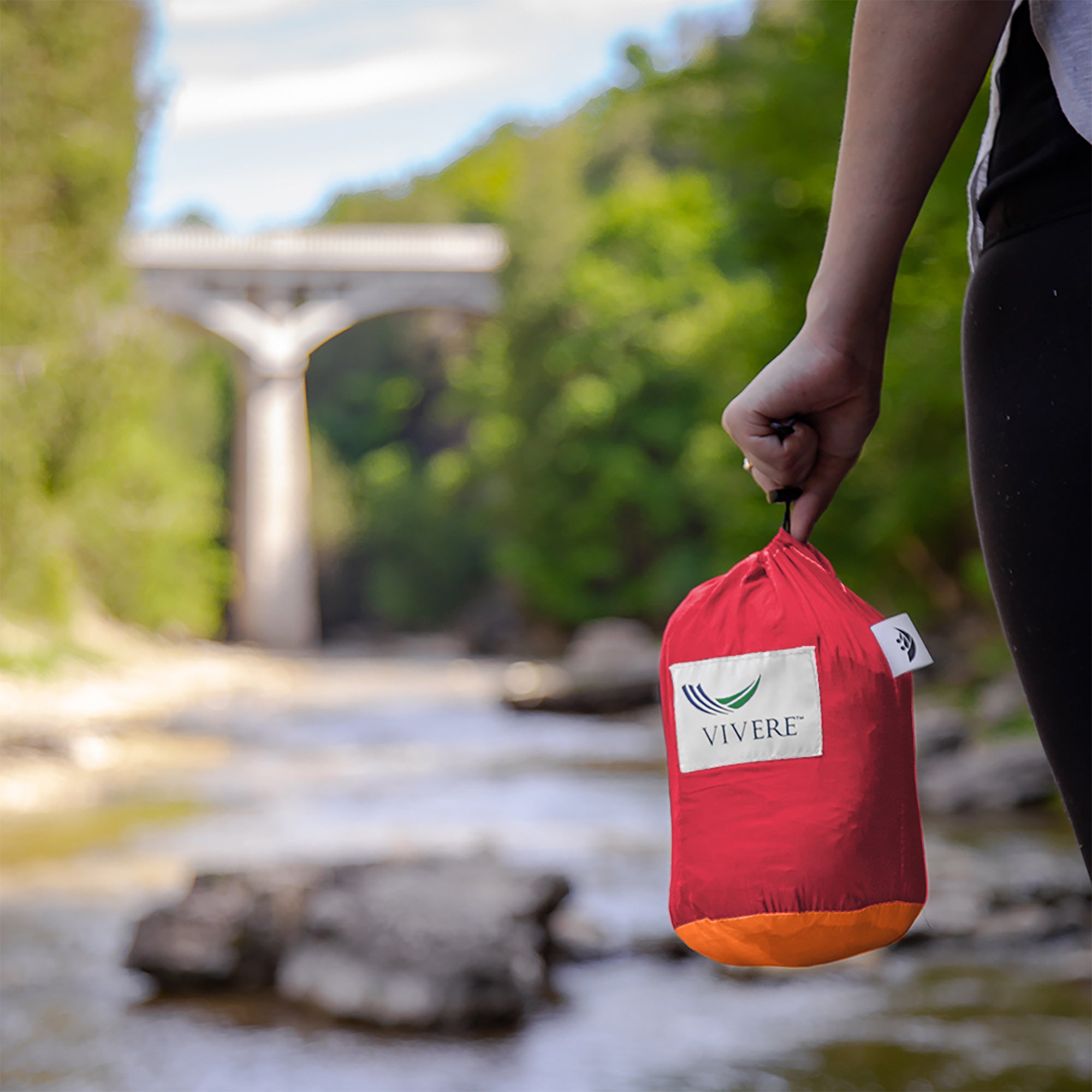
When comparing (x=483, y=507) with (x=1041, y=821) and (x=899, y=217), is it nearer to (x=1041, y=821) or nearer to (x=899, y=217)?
(x=1041, y=821)

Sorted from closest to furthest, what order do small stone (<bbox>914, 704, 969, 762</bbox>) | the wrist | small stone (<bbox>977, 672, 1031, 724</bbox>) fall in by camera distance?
the wrist < small stone (<bbox>914, 704, 969, 762</bbox>) < small stone (<bbox>977, 672, 1031, 724</bbox>)

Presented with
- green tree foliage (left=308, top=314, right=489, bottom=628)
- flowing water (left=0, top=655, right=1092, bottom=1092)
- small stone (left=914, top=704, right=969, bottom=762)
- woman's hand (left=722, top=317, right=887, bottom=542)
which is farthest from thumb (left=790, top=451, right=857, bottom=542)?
green tree foliage (left=308, top=314, right=489, bottom=628)

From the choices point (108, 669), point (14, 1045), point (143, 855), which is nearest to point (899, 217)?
point (14, 1045)

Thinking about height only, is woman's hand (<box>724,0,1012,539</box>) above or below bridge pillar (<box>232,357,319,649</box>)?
below

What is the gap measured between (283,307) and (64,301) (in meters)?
16.6

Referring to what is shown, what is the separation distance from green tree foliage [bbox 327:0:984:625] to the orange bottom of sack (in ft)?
17.0

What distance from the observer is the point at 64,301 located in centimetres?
1673

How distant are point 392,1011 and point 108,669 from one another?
49.1ft

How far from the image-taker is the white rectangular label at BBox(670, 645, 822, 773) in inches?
38.7

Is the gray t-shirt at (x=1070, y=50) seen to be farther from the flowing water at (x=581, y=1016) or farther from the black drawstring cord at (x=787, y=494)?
the flowing water at (x=581, y=1016)

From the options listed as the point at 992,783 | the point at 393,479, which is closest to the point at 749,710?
the point at 992,783

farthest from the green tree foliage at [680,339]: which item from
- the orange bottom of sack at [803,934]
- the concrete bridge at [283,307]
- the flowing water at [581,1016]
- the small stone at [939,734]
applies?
the orange bottom of sack at [803,934]

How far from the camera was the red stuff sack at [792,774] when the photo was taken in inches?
38.6

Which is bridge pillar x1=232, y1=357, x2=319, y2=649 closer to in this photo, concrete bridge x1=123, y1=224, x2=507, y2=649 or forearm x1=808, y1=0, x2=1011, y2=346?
concrete bridge x1=123, y1=224, x2=507, y2=649
